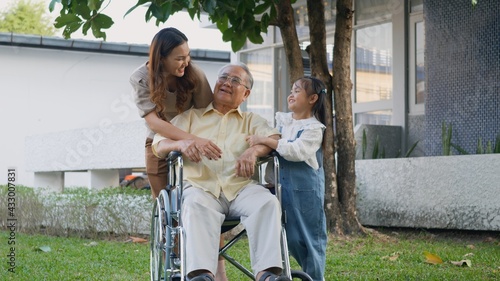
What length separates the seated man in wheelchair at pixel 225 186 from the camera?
161 inches

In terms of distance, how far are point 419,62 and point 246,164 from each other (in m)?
7.52

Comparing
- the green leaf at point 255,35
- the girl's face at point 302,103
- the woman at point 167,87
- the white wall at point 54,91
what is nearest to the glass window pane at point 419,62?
the green leaf at point 255,35

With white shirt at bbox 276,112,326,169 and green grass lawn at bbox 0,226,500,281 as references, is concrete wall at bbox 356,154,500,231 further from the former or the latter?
white shirt at bbox 276,112,326,169

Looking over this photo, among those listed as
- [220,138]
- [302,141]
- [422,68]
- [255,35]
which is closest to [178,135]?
[220,138]

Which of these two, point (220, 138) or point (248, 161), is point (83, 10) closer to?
point (220, 138)

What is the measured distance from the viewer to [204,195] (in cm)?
432

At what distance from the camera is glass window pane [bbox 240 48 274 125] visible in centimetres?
1502

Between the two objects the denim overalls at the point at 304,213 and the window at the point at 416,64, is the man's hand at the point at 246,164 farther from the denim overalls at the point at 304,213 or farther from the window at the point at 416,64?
the window at the point at 416,64

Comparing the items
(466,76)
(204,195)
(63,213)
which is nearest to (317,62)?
(466,76)

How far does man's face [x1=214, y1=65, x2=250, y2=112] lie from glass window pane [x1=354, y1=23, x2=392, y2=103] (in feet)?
25.1

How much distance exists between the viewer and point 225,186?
175 inches

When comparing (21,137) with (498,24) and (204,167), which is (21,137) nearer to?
(498,24)

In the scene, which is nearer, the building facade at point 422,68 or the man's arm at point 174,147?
the man's arm at point 174,147

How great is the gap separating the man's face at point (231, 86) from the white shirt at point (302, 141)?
319mm
